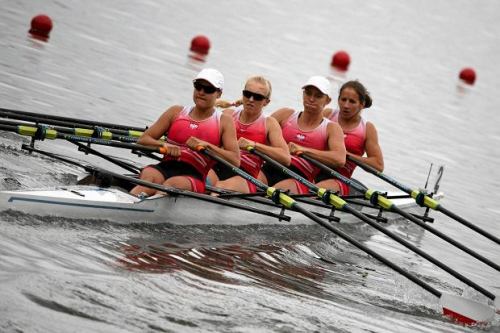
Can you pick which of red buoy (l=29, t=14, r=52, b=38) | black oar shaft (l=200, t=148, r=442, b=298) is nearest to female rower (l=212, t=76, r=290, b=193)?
black oar shaft (l=200, t=148, r=442, b=298)

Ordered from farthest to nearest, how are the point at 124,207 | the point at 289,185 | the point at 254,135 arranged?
the point at 289,185, the point at 254,135, the point at 124,207

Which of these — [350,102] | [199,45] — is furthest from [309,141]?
[199,45]

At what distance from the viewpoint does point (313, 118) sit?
1195 cm

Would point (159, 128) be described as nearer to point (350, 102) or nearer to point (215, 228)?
point (215, 228)

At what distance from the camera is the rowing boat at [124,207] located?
28.5 feet

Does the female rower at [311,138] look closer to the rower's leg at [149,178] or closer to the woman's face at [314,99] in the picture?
the woman's face at [314,99]

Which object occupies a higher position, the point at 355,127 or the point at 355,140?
the point at 355,127

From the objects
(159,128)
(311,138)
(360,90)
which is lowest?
(159,128)

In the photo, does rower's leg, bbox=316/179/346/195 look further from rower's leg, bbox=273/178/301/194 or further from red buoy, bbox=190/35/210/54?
red buoy, bbox=190/35/210/54

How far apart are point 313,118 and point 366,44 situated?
28.4 meters

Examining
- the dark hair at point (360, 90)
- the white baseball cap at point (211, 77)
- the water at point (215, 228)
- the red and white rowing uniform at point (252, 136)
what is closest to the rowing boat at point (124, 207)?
the water at point (215, 228)

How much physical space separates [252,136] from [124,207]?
2.29 meters

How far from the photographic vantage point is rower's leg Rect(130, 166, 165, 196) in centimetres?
995

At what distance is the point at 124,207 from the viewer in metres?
9.49
